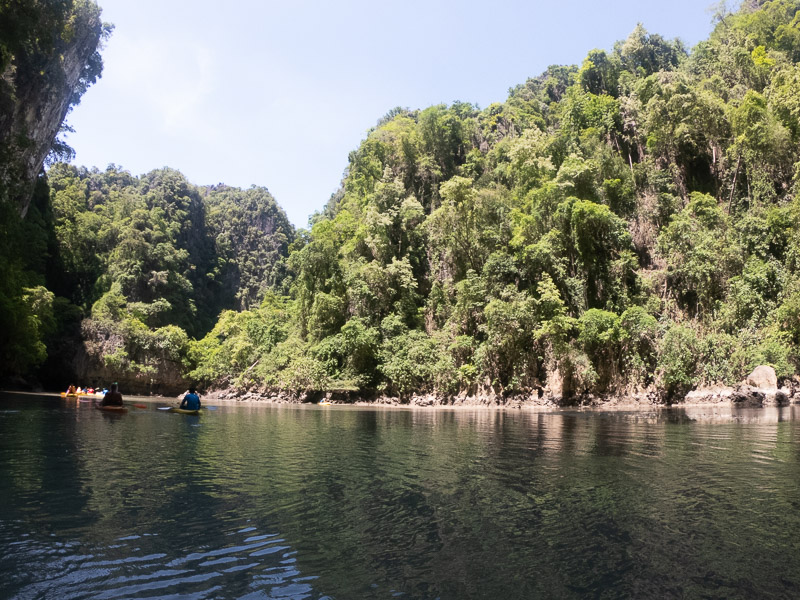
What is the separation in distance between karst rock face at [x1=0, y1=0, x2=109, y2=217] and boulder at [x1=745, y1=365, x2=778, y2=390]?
3399 centimetres

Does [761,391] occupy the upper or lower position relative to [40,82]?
lower

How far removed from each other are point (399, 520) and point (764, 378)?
24.2 m

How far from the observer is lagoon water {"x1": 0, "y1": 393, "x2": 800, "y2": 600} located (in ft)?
14.1

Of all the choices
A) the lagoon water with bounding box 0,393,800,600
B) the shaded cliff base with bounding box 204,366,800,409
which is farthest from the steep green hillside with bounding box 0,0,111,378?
the lagoon water with bounding box 0,393,800,600

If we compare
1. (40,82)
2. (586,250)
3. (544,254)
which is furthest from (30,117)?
(586,250)

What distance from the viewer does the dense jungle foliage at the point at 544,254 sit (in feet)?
93.3

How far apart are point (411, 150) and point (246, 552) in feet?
148

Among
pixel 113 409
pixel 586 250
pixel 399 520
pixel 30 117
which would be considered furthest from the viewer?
pixel 586 250

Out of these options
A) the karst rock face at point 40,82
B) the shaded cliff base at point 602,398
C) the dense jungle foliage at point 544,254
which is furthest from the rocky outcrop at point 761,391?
the karst rock face at point 40,82

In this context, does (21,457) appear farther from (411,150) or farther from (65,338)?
(411,150)

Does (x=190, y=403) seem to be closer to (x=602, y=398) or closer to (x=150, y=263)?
(x=602, y=398)

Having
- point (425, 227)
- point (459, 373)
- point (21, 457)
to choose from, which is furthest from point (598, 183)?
point (21, 457)

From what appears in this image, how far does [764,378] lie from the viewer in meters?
23.8

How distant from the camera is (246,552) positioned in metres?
5.01
